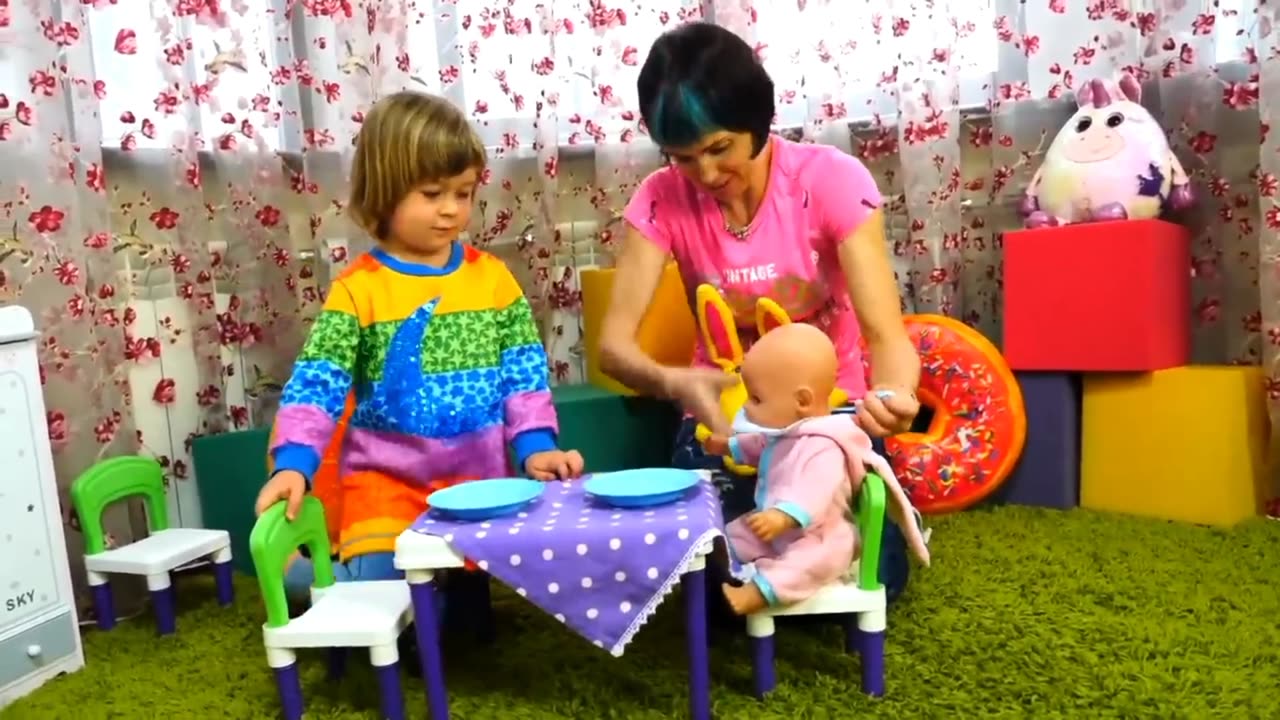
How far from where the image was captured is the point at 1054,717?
1.00 metres

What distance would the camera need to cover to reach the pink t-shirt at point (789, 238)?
1355 millimetres

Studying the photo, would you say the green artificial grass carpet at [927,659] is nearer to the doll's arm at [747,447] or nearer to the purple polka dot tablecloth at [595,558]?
the purple polka dot tablecloth at [595,558]

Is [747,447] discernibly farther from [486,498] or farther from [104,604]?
[104,604]

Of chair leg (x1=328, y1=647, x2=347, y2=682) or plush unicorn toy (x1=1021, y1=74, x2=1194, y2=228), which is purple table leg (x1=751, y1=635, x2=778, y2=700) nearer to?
chair leg (x1=328, y1=647, x2=347, y2=682)

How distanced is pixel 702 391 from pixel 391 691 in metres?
0.53

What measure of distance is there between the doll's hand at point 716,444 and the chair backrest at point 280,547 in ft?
1.54

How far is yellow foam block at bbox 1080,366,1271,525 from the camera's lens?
1.57 m

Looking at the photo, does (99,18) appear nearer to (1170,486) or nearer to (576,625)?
(576,625)

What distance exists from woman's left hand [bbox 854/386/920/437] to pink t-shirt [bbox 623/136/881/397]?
310 millimetres

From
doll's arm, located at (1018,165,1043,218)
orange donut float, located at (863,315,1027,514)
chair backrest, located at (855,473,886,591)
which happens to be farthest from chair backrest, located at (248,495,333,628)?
doll's arm, located at (1018,165,1043,218)

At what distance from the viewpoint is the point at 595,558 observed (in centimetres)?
96

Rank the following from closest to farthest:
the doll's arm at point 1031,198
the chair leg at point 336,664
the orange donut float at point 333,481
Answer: the chair leg at point 336,664 → the orange donut float at point 333,481 → the doll's arm at point 1031,198

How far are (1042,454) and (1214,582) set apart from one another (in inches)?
16.1

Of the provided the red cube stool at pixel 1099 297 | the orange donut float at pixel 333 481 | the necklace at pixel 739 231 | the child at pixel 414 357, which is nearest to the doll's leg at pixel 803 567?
the child at pixel 414 357
